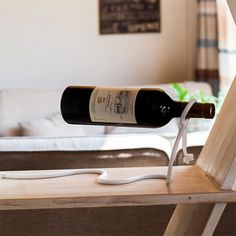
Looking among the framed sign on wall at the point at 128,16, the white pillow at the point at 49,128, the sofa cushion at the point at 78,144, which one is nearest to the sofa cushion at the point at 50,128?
the white pillow at the point at 49,128

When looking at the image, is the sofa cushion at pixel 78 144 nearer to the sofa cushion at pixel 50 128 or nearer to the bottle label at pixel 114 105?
the bottle label at pixel 114 105

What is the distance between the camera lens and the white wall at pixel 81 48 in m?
3.79

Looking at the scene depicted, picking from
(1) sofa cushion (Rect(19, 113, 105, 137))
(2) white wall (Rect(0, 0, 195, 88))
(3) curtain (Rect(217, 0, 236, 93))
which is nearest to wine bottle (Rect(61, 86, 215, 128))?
(1) sofa cushion (Rect(19, 113, 105, 137))

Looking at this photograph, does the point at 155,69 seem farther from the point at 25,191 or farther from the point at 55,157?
Answer: the point at 25,191

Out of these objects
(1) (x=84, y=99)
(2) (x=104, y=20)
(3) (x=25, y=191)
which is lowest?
(3) (x=25, y=191)

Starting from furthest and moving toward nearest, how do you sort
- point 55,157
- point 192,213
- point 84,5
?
point 84,5
point 55,157
point 192,213

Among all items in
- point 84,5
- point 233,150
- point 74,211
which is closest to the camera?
point 233,150

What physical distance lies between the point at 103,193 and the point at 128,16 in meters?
3.26

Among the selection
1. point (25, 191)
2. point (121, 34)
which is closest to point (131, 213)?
point (25, 191)

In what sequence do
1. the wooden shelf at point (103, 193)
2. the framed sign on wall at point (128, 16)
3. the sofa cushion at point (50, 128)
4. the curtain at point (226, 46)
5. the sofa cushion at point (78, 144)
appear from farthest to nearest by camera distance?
1. the framed sign on wall at point (128, 16)
2. the curtain at point (226, 46)
3. the sofa cushion at point (50, 128)
4. the sofa cushion at point (78, 144)
5. the wooden shelf at point (103, 193)

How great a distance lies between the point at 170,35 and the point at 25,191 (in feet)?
11.0

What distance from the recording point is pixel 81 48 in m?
3.91

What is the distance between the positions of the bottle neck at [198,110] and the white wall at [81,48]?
3.08 metres

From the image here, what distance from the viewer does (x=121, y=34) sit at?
3957 mm
